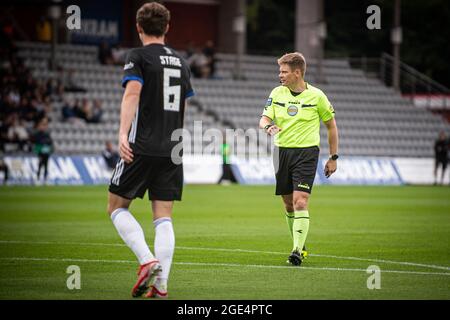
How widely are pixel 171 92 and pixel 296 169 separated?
3.51 m

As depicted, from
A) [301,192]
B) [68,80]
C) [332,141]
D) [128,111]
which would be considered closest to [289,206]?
[301,192]

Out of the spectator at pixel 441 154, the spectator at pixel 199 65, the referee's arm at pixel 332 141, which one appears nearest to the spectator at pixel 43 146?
the spectator at pixel 199 65

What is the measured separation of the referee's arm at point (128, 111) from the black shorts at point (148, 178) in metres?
0.19

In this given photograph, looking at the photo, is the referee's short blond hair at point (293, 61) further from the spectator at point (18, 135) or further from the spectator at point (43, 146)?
the spectator at point (18, 135)

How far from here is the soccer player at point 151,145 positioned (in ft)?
27.2

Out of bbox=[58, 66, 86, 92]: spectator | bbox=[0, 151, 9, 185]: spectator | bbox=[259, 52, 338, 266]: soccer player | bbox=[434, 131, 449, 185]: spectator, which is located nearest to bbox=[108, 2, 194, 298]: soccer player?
bbox=[259, 52, 338, 266]: soccer player

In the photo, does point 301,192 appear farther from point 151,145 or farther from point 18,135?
point 18,135

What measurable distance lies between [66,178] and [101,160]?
1431mm

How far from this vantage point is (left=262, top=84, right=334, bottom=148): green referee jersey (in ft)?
38.6

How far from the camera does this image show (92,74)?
39.7 metres

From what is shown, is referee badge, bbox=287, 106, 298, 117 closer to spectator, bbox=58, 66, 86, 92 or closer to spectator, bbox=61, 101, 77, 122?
spectator, bbox=61, 101, 77, 122

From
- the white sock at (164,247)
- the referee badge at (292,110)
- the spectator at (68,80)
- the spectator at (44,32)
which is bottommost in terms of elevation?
the white sock at (164,247)

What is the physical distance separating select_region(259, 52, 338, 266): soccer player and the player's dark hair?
3369 millimetres

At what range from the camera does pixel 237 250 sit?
1309 centimetres
